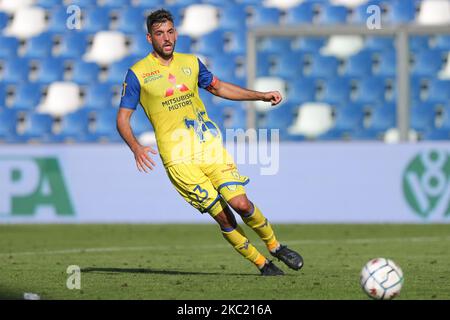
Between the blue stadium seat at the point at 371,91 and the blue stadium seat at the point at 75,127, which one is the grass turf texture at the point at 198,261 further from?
the blue stadium seat at the point at 371,91

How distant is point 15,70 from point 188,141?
11932mm

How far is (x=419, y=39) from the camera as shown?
19.5 m

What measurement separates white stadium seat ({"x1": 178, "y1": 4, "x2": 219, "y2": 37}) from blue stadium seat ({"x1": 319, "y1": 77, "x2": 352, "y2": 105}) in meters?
2.65

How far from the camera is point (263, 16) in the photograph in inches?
824

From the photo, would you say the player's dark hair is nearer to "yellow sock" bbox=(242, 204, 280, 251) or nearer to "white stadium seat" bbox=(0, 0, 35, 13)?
"yellow sock" bbox=(242, 204, 280, 251)

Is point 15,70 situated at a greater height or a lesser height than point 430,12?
lesser

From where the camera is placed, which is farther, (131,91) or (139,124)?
(139,124)

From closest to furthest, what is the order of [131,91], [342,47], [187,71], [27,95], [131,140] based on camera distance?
[131,140], [131,91], [187,71], [342,47], [27,95]

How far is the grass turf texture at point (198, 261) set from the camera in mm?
8398

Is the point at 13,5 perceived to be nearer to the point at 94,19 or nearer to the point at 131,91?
the point at 94,19

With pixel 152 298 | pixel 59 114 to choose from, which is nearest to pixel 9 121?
pixel 59 114

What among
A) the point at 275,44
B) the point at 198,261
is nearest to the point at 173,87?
the point at 198,261

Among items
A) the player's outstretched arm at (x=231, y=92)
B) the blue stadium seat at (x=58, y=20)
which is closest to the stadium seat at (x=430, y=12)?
the blue stadium seat at (x=58, y=20)

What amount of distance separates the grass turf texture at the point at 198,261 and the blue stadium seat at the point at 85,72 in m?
4.48
